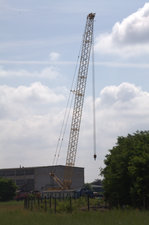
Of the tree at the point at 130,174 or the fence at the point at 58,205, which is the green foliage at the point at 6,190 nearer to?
the fence at the point at 58,205

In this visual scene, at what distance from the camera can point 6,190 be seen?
396ft

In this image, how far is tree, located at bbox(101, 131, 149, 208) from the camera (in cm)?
3881

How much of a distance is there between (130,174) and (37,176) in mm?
109161

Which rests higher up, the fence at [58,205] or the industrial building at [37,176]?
the industrial building at [37,176]

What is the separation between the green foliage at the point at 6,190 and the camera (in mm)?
120438

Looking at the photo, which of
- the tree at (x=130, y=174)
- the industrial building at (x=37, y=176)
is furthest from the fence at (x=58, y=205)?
the industrial building at (x=37, y=176)

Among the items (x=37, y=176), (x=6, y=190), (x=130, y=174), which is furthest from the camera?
(x=37, y=176)

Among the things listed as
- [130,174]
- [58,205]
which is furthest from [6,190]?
[130,174]

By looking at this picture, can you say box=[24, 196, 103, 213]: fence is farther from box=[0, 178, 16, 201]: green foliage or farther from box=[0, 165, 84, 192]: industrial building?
box=[0, 165, 84, 192]: industrial building

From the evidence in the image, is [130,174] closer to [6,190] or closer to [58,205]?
[58,205]

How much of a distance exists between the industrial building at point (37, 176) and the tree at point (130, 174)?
95670 millimetres

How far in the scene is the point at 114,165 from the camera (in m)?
44.7

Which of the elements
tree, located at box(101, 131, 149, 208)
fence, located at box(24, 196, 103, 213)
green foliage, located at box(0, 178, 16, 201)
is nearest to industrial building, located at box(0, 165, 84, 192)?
green foliage, located at box(0, 178, 16, 201)

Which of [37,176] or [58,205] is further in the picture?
[37,176]
